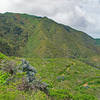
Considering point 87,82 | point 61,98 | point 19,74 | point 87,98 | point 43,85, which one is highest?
point 19,74

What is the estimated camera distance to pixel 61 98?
691 inches

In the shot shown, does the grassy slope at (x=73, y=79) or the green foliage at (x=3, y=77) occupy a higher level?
the green foliage at (x=3, y=77)

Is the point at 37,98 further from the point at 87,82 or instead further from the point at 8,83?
the point at 87,82

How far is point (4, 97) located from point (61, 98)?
483 inches

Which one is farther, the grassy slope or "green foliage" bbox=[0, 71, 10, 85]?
the grassy slope

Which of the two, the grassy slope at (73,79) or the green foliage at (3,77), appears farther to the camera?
the grassy slope at (73,79)

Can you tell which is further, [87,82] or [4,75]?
[87,82]

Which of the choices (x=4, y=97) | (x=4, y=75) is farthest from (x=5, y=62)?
(x=4, y=97)

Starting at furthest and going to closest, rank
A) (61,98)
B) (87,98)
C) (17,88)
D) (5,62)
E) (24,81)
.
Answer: (87,98)
(61,98)
(5,62)
(24,81)
(17,88)

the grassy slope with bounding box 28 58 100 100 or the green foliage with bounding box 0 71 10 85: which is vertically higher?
the green foliage with bounding box 0 71 10 85

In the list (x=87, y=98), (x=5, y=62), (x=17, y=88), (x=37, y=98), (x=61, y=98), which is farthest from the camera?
(x=87, y=98)

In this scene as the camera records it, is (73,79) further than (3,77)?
Yes

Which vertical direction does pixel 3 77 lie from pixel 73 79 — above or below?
above

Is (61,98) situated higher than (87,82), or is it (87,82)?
(61,98)
